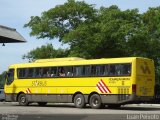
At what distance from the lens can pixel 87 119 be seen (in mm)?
18156

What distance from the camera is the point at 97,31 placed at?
160 ft

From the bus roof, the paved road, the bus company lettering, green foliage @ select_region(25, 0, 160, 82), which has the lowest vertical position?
the paved road

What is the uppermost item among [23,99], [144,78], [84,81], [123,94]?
[144,78]

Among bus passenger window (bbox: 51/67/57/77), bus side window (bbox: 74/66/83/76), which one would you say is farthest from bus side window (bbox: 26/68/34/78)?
bus side window (bbox: 74/66/83/76)

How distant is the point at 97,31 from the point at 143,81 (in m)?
22.3

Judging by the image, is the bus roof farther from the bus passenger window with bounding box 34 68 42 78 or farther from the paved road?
the paved road

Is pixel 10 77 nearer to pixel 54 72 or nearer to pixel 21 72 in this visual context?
pixel 21 72

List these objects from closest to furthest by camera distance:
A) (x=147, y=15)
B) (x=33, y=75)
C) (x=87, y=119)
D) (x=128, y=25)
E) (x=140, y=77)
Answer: (x=87, y=119) → (x=140, y=77) → (x=33, y=75) → (x=128, y=25) → (x=147, y=15)

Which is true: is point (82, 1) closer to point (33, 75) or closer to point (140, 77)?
point (33, 75)

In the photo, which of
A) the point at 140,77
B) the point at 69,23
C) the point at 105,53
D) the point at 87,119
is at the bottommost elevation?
the point at 87,119

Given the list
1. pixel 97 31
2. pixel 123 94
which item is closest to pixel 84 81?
pixel 123 94

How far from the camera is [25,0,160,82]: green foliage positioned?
4753 cm

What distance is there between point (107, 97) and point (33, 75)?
6.67 metres

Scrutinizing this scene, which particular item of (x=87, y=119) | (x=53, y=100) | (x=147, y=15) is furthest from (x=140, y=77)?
(x=147, y=15)
